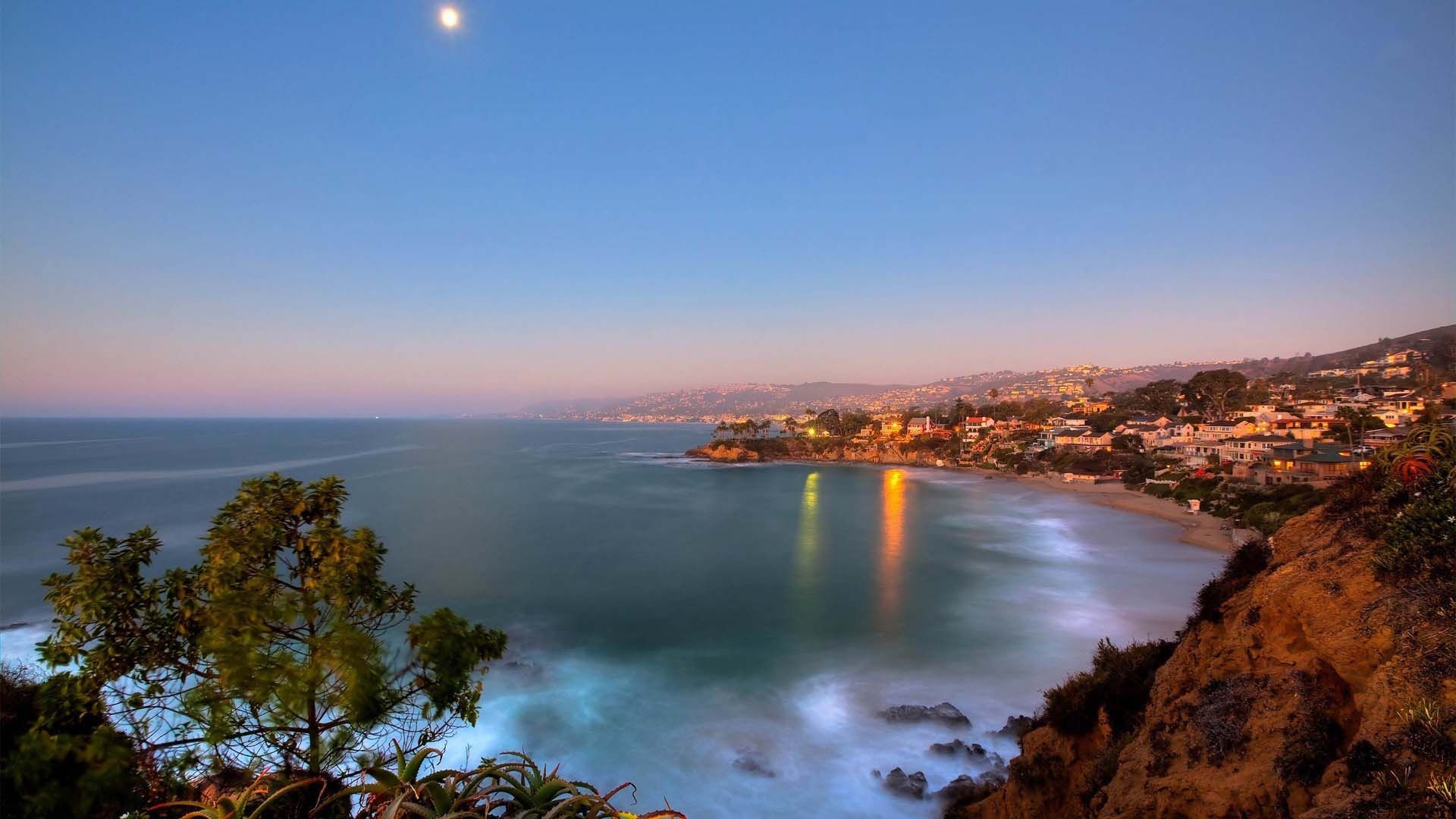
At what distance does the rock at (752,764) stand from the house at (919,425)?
9614 cm

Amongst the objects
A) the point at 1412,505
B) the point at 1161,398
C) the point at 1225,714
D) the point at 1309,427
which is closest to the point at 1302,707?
the point at 1225,714

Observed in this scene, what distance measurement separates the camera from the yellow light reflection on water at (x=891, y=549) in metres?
24.3

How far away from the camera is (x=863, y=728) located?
14.2 metres

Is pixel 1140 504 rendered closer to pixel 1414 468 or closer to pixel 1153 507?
pixel 1153 507

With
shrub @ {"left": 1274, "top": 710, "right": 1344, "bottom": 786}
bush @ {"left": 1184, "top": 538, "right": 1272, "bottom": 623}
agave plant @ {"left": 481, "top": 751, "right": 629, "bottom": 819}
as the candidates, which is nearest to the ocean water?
bush @ {"left": 1184, "top": 538, "right": 1272, "bottom": 623}

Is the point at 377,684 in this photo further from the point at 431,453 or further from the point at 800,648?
the point at 431,453

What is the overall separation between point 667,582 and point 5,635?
75.7 feet

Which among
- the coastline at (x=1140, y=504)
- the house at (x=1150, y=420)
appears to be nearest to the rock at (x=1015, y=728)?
the coastline at (x=1140, y=504)

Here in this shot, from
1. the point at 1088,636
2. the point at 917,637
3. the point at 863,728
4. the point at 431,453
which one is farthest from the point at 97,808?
the point at 431,453

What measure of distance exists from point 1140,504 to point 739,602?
37523 millimetres

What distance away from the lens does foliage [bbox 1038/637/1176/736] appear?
24.6 ft

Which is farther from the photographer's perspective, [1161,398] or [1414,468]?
[1161,398]

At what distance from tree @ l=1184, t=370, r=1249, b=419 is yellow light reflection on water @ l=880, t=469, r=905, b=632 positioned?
48433 mm

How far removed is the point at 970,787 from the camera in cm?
1090
